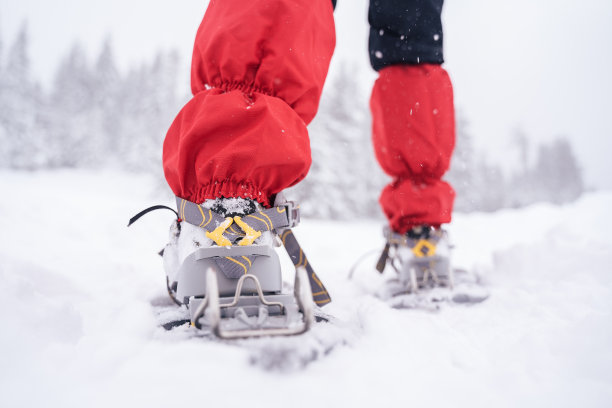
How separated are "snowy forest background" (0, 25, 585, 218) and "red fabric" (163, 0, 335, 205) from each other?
9.77 m

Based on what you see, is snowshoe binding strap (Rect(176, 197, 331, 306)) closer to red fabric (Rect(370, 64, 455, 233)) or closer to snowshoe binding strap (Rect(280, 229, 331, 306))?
snowshoe binding strap (Rect(280, 229, 331, 306))

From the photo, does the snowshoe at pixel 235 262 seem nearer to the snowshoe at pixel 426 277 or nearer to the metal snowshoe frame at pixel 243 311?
the metal snowshoe frame at pixel 243 311

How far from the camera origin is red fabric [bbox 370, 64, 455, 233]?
170 centimetres

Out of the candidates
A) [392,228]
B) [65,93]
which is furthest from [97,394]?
[65,93]

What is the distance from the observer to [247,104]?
98 cm

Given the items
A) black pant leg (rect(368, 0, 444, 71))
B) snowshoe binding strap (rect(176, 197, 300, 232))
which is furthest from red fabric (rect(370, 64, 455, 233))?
snowshoe binding strap (rect(176, 197, 300, 232))

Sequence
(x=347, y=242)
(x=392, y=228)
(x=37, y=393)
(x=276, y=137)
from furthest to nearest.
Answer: (x=347, y=242) → (x=392, y=228) → (x=276, y=137) → (x=37, y=393)

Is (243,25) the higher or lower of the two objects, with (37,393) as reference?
higher

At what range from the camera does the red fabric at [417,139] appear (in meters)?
1.70

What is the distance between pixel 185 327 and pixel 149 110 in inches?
847

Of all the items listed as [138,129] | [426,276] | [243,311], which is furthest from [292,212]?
[138,129]

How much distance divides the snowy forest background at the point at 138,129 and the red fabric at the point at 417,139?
908 cm

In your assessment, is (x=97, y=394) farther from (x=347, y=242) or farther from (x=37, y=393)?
(x=347, y=242)

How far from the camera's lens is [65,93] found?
2188 centimetres
